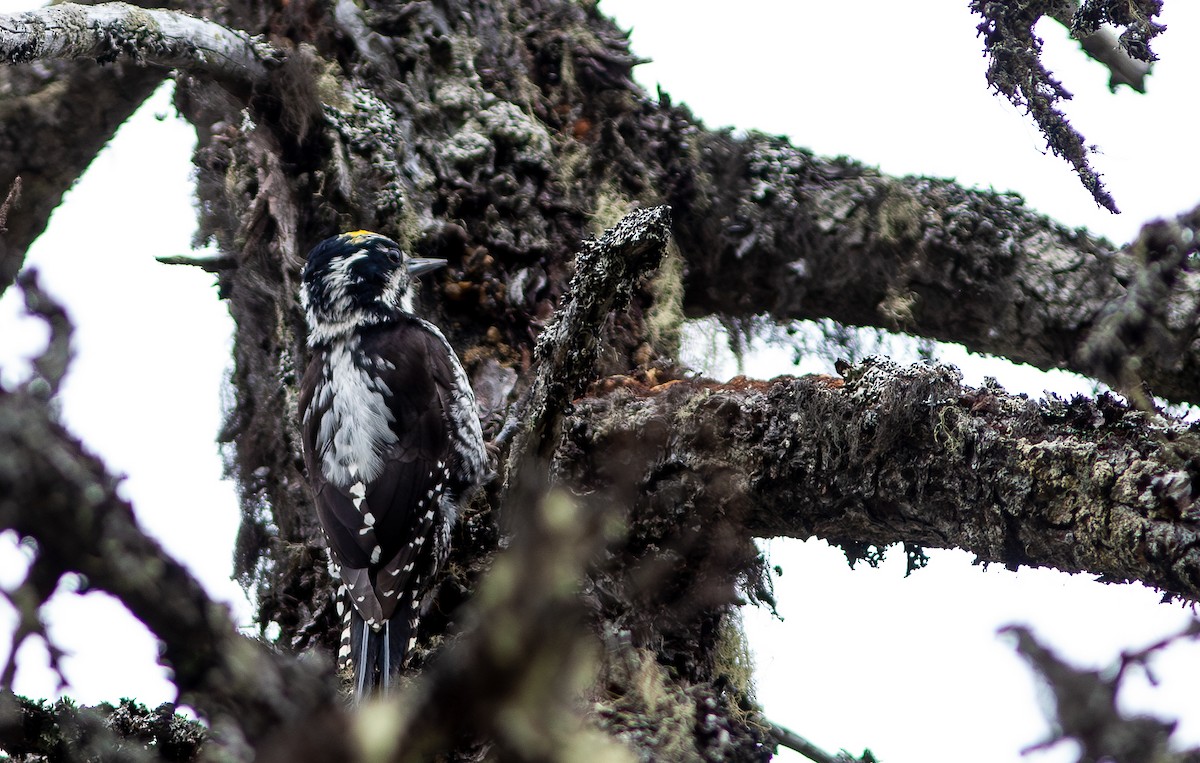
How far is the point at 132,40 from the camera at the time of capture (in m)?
3.13

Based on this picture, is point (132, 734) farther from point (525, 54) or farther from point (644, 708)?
point (525, 54)

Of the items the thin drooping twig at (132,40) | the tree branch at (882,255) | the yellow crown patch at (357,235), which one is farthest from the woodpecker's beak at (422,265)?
the tree branch at (882,255)

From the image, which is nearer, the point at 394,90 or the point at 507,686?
the point at 507,686

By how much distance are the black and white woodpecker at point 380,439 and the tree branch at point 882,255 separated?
102 cm

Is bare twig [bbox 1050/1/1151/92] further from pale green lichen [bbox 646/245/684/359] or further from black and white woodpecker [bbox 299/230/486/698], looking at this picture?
black and white woodpecker [bbox 299/230/486/698]

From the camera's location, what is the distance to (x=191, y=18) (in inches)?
133

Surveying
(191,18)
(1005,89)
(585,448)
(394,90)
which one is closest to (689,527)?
(585,448)

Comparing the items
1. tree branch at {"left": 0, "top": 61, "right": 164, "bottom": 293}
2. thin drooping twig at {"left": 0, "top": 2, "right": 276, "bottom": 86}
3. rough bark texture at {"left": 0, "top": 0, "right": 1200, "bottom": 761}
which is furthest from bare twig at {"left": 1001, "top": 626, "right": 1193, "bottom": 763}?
tree branch at {"left": 0, "top": 61, "right": 164, "bottom": 293}

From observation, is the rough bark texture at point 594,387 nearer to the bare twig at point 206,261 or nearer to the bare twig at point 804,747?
the bare twig at point 206,261

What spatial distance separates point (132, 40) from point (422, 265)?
997 millimetres

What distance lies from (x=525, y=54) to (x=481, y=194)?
29.7 inches

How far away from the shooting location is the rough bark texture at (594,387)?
0.83 meters

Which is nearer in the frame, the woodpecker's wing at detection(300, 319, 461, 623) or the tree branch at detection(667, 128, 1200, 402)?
the woodpecker's wing at detection(300, 319, 461, 623)

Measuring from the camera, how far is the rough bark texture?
83 centimetres
